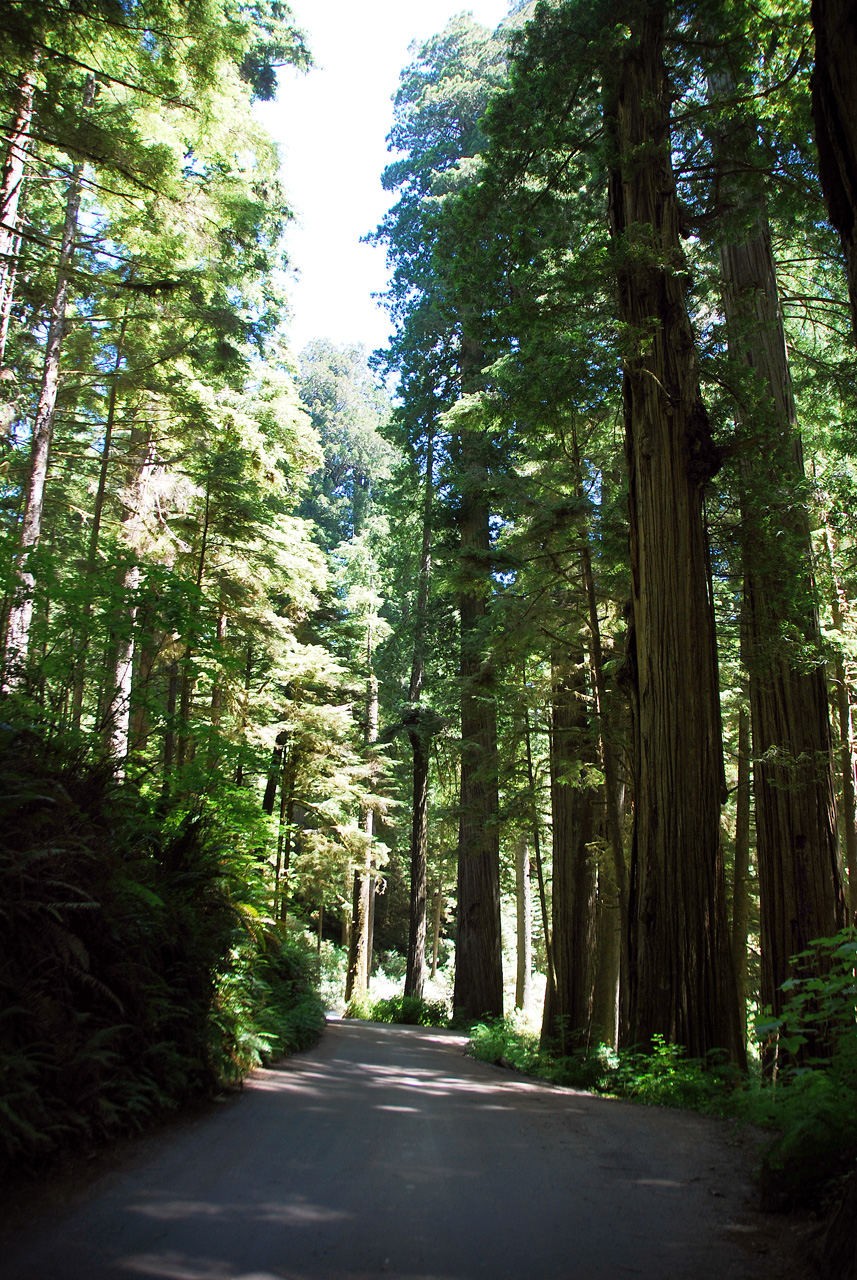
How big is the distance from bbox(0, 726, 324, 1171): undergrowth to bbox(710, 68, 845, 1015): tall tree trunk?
5.39 metres

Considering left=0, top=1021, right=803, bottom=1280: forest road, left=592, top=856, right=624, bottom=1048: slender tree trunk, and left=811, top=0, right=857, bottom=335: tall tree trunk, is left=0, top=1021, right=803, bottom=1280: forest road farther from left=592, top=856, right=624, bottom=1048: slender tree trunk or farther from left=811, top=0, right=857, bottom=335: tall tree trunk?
left=592, top=856, right=624, bottom=1048: slender tree trunk

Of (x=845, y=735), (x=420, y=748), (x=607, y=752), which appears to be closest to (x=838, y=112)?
(x=607, y=752)

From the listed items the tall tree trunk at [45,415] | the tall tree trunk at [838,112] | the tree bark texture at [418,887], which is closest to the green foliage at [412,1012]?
the tree bark texture at [418,887]

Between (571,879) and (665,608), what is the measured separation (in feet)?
21.7

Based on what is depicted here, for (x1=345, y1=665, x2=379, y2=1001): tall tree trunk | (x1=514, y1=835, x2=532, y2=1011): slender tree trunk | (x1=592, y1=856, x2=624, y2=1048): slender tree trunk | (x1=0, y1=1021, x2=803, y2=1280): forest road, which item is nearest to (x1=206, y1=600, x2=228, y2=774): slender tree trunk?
(x1=0, y1=1021, x2=803, y2=1280): forest road

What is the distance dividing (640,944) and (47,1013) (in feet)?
16.0

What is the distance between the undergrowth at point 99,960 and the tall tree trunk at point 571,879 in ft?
22.0

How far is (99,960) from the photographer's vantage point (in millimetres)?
3920

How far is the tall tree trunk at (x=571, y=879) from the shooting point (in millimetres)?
11445

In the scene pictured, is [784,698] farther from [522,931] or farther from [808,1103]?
[522,931]

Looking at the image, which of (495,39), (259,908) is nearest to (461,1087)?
(259,908)

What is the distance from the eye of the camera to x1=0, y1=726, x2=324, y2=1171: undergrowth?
3.24m

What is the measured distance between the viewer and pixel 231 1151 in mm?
3600

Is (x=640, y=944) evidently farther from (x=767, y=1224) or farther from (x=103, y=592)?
(x=103, y=592)
